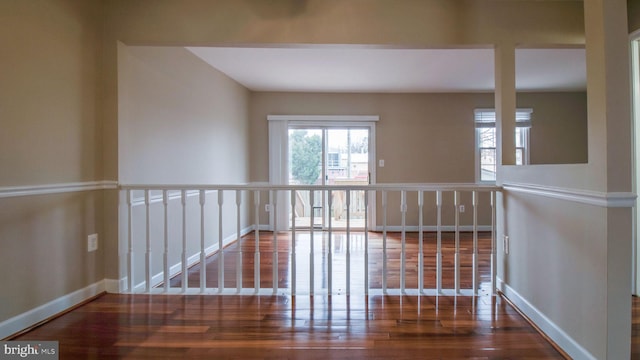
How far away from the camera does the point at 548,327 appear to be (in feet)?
6.01

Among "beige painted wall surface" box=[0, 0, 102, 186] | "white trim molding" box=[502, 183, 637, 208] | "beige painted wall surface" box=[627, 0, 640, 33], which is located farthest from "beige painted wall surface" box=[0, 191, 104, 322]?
"beige painted wall surface" box=[627, 0, 640, 33]

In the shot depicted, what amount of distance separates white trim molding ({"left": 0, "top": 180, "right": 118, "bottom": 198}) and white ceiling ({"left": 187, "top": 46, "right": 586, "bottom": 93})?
1.73 meters

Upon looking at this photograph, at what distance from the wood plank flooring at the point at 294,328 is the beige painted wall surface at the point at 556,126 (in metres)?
4.10

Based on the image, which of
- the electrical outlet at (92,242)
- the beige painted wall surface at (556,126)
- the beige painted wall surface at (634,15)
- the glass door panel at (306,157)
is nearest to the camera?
the electrical outlet at (92,242)

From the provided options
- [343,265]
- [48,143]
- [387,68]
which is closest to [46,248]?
[48,143]

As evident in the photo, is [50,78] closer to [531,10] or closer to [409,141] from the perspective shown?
[531,10]

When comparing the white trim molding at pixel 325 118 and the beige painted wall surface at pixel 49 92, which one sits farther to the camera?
the white trim molding at pixel 325 118

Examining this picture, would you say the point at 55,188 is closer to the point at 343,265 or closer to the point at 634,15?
the point at 343,265

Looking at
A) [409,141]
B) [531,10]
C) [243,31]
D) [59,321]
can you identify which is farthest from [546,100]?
[59,321]

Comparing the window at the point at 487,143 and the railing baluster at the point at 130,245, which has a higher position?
the window at the point at 487,143

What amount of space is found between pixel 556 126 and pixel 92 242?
20.9 feet

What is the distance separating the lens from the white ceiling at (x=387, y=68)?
11.6 feet

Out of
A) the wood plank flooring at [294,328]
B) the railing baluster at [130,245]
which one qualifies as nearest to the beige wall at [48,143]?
the railing baluster at [130,245]

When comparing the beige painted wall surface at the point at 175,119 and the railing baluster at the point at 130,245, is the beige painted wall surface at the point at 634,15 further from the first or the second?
the railing baluster at the point at 130,245
